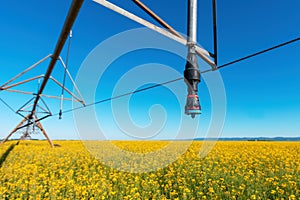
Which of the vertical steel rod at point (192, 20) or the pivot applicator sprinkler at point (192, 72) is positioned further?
the vertical steel rod at point (192, 20)

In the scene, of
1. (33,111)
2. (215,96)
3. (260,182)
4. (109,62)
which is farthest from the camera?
(33,111)

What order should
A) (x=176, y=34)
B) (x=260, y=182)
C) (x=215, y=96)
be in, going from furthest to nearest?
(x=260, y=182) → (x=215, y=96) → (x=176, y=34)

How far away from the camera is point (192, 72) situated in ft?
4.38

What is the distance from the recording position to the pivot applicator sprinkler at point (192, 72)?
1305 millimetres

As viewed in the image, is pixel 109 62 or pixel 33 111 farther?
pixel 33 111

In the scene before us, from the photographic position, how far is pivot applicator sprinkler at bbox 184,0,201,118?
4.28ft

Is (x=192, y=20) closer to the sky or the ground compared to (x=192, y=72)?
closer to the sky

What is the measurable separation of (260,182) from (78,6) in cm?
533

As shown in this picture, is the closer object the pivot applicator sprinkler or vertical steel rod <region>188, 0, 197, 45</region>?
the pivot applicator sprinkler

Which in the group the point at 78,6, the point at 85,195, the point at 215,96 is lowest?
the point at 85,195

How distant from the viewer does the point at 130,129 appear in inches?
169

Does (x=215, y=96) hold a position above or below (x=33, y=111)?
below

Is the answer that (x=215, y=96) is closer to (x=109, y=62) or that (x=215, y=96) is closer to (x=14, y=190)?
(x=109, y=62)

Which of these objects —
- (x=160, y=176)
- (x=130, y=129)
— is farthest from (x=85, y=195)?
(x=160, y=176)
